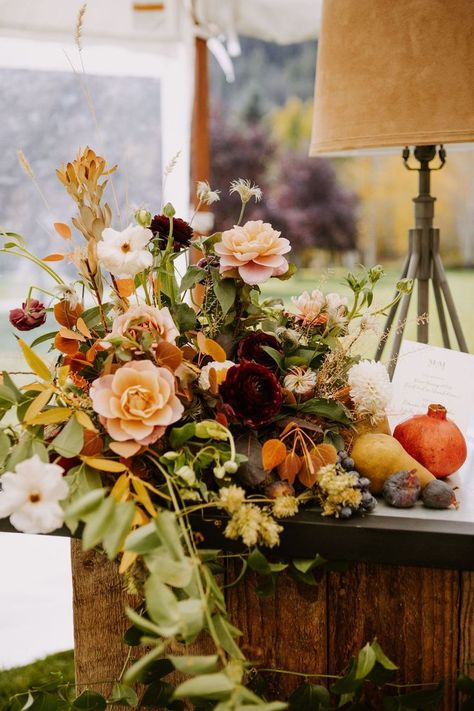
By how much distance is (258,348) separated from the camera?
2.99ft

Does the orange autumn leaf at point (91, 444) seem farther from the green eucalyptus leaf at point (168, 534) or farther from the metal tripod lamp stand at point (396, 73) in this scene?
the metal tripod lamp stand at point (396, 73)

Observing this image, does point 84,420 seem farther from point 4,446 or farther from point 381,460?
point 381,460

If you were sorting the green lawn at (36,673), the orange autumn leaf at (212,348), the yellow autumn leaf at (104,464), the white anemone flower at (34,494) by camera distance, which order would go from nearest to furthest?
the white anemone flower at (34,494), the yellow autumn leaf at (104,464), the orange autumn leaf at (212,348), the green lawn at (36,673)

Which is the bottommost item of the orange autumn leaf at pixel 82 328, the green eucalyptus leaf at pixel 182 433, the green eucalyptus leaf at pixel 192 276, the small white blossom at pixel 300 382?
the green eucalyptus leaf at pixel 182 433

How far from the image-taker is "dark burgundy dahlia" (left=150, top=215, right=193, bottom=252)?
0.96 m

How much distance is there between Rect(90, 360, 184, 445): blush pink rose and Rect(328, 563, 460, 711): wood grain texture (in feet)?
1.02

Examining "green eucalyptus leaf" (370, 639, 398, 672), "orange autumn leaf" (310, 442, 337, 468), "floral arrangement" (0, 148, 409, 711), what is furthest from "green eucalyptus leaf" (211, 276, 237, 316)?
"green eucalyptus leaf" (370, 639, 398, 672)

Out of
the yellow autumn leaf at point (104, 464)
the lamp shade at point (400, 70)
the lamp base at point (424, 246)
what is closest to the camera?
the yellow autumn leaf at point (104, 464)

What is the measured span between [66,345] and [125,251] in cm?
15

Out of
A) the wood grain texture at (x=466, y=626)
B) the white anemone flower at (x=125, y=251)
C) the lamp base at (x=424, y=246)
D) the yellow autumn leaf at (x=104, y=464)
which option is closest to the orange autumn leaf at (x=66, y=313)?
the white anemone flower at (x=125, y=251)

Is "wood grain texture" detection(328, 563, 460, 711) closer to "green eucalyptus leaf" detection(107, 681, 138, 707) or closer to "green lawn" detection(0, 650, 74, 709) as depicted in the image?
"green eucalyptus leaf" detection(107, 681, 138, 707)

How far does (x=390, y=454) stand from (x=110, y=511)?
0.41 m

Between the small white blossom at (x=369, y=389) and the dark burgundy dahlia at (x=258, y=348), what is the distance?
0.11m

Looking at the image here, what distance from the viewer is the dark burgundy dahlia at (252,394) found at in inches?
32.6
